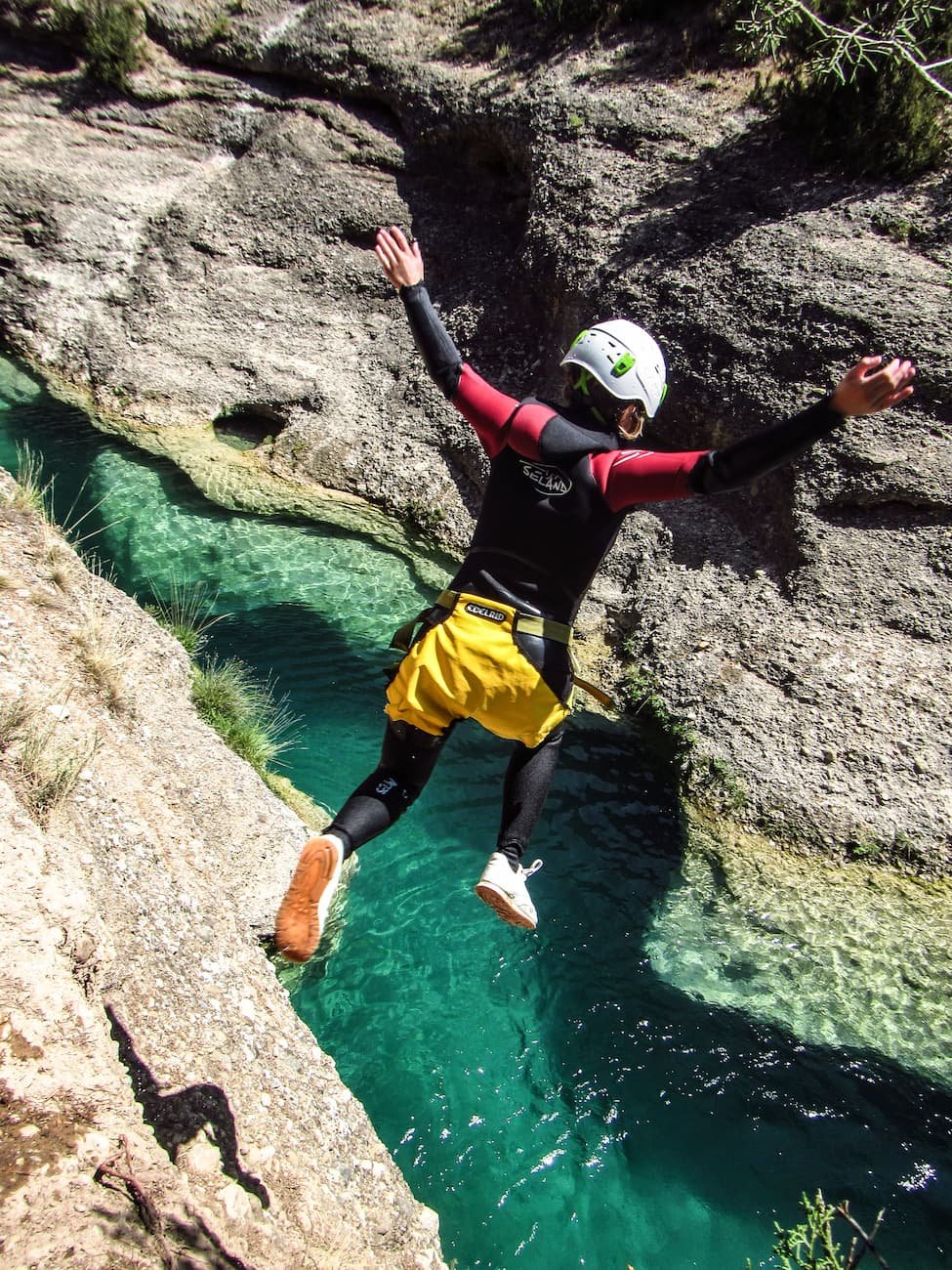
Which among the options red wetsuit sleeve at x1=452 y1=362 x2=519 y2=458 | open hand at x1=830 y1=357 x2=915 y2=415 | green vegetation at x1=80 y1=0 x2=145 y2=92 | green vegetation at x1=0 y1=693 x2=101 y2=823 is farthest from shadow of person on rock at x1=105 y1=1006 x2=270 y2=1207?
green vegetation at x1=80 y1=0 x2=145 y2=92

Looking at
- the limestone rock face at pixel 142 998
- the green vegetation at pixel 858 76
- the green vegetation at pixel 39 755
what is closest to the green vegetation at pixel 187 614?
the limestone rock face at pixel 142 998

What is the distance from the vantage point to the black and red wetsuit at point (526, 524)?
3059 mm

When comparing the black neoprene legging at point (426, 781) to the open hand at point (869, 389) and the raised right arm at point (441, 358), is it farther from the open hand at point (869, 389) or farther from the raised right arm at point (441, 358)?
the open hand at point (869, 389)

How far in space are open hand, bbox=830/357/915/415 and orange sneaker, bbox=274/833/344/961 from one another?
6.53ft

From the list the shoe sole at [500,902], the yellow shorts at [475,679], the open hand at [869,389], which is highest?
the open hand at [869,389]

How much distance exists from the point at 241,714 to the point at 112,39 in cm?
733

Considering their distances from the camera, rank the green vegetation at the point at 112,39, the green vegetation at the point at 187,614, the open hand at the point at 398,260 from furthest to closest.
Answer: the green vegetation at the point at 112,39 < the green vegetation at the point at 187,614 < the open hand at the point at 398,260

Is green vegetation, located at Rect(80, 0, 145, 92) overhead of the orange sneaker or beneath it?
overhead

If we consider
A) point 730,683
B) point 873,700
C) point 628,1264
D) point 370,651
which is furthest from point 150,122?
point 628,1264

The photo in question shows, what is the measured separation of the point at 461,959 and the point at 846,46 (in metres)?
5.90

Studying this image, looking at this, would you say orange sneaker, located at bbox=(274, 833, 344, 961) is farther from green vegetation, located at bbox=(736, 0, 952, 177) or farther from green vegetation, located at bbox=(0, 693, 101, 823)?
green vegetation, located at bbox=(736, 0, 952, 177)

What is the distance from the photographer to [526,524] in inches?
125

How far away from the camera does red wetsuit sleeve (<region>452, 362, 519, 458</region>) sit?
314 centimetres

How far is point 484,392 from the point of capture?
316 cm
